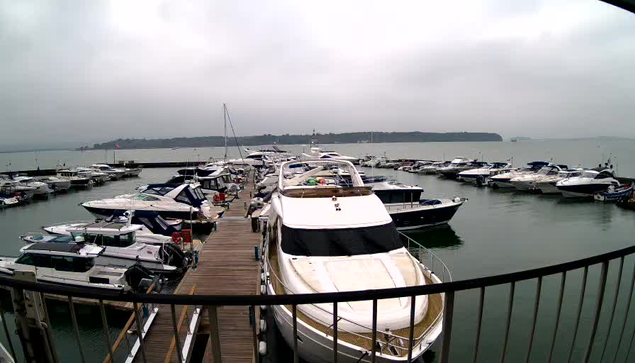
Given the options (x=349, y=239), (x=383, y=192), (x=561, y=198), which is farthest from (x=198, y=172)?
(x=561, y=198)

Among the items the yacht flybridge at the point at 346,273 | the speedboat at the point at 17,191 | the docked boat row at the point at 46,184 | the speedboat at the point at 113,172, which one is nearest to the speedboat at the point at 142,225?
the yacht flybridge at the point at 346,273

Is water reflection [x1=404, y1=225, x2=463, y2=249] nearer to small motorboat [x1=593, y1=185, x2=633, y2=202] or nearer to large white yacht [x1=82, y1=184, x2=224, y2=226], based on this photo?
large white yacht [x1=82, y1=184, x2=224, y2=226]

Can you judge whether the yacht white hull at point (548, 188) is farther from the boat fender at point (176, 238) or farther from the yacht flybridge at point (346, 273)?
the boat fender at point (176, 238)

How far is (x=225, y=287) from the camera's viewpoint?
355 inches

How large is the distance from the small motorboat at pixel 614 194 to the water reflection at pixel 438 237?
17.2 metres

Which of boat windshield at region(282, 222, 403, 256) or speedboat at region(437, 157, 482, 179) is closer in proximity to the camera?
boat windshield at region(282, 222, 403, 256)

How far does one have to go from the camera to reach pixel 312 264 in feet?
23.2

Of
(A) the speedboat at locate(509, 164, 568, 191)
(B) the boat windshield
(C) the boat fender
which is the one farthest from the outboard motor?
(A) the speedboat at locate(509, 164, 568, 191)

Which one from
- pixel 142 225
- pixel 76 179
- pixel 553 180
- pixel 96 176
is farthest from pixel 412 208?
pixel 96 176

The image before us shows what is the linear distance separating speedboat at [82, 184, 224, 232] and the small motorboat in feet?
105

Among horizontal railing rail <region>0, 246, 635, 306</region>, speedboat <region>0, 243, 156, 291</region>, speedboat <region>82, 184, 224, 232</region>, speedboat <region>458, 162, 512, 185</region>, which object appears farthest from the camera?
speedboat <region>458, 162, 512, 185</region>

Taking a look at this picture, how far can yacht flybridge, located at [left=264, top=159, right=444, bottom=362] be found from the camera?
527 cm

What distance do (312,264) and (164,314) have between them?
13.6 ft

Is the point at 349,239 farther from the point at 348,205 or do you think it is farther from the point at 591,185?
the point at 591,185
